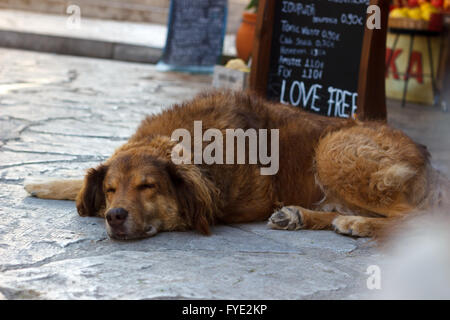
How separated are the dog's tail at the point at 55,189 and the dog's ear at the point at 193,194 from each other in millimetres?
861

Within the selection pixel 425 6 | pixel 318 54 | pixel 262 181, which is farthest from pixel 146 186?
pixel 425 6

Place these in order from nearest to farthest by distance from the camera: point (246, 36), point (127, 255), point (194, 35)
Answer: point (127, 255) < point (246, 36) < point (194, 35)

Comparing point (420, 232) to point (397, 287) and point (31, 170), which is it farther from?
point (31, 170)

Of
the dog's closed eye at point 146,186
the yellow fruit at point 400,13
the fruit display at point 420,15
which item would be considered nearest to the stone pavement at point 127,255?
the dog's closed eye at point 146,186

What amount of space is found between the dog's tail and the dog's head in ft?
1.23

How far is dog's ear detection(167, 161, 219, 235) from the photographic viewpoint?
3572 mm

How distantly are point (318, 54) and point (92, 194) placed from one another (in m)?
2.87

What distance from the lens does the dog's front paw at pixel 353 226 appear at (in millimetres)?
3717

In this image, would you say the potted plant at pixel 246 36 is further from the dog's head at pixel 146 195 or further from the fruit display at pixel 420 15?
the dog's head at pixel 146 195

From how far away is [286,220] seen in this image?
152 inches

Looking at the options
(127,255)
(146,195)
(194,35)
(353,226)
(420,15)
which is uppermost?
(420,15)

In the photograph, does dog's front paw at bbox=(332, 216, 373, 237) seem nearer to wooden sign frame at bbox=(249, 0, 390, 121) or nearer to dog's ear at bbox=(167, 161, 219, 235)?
dog's ear at bbox=(167, 161, 219, 235)

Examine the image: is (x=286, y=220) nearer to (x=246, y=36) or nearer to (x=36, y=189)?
(x=36, y=189)
